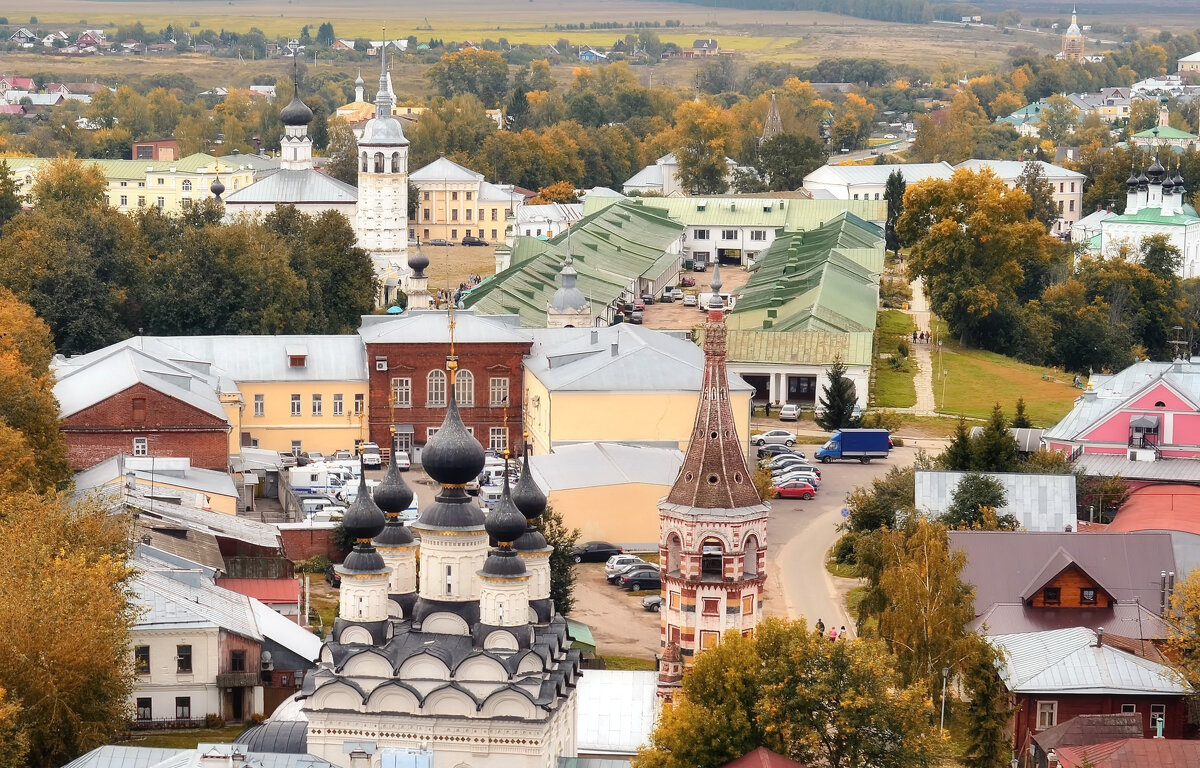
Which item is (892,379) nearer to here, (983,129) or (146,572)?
(146,572)

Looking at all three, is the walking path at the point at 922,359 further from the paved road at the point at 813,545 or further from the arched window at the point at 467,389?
the arched window at the point at 467,389

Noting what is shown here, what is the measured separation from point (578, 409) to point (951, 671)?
20271mm

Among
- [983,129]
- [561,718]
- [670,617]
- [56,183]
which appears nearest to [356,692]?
[561,718]

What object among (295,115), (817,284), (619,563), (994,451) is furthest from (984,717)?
(295,115)

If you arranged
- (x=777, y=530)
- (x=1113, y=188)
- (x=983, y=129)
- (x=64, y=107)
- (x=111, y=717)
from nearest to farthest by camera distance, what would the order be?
(x=111, y=717)
(x=777, y=530)
(x=1113, y=188)
(x=983, y=129)
(x=64, y=107)

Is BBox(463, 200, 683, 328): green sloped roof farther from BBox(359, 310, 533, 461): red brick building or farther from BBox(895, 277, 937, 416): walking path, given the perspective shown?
BBox(895, 277, 937, 416): walking path

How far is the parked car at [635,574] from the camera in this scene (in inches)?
1934

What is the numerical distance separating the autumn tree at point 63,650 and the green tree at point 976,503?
17322mm

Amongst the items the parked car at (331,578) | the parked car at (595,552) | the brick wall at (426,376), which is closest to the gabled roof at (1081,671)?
the parked car at (595,552)

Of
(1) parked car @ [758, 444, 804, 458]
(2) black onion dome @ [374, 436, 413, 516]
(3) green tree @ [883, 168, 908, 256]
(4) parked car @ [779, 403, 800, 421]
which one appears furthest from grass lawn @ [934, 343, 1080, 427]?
(2) black onion dome @ [374, 436, 413, 516]

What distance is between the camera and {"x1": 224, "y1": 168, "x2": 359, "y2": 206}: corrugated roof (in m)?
95.2

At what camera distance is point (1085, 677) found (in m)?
37.5

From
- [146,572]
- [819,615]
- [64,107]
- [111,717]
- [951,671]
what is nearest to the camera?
[111,717]

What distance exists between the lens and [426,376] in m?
61.7
